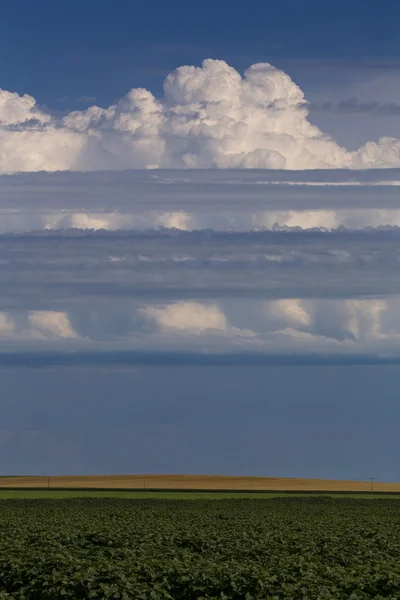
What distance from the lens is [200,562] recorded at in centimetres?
2912

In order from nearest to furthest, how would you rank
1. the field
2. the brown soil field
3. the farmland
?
the field
the farmland
the brown soil field

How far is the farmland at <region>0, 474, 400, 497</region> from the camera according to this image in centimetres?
14412

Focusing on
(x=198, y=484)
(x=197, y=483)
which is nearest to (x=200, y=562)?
(x=198, y=484)

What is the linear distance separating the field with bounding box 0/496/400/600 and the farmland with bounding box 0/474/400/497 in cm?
9845

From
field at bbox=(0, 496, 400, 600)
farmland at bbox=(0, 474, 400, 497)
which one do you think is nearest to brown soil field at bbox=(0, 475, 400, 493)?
farmland at bbox=(0, 474, 400, 497)

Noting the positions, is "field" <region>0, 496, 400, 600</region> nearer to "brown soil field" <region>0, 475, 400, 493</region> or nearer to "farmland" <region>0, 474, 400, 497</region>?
"farmland" <region>0, 474, 400, 497</region>

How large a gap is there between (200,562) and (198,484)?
129 meters

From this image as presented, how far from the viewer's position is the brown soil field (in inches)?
5769

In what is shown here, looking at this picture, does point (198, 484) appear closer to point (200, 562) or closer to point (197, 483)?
point (197, 483)

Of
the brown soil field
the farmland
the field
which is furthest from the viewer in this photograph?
the brown soil field

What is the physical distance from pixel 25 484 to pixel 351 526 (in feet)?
388

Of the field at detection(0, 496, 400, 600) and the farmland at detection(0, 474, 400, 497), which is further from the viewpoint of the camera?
the farmland at detection(0, 474, 400, 497)

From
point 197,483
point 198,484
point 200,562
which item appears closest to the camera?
point 200,562

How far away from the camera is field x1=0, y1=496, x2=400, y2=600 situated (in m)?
25.1
